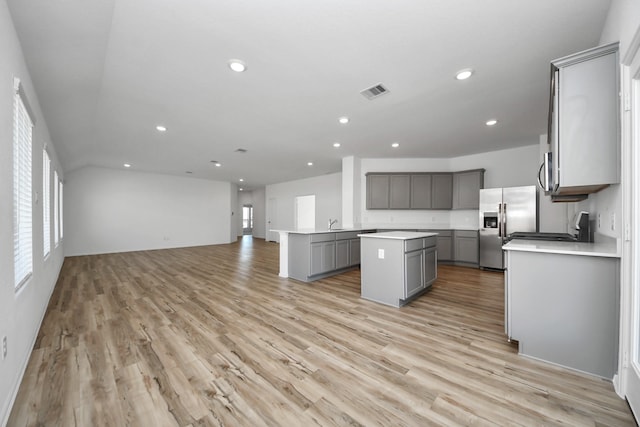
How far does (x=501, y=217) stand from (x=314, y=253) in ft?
12.6

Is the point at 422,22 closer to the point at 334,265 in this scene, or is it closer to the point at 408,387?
the point at 408,387

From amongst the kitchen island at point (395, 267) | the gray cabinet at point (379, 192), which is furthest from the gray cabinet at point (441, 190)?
the kitchen island at point (395, 267)

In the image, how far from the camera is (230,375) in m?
1.81

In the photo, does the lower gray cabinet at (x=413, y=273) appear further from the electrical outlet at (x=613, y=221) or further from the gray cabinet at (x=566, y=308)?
the electrical outlet at (x=613, y=221)

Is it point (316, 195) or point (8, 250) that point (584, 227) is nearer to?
point (8, 250)

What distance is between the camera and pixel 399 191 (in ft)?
20.3

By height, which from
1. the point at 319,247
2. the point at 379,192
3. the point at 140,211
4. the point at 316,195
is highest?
the point at 316,195

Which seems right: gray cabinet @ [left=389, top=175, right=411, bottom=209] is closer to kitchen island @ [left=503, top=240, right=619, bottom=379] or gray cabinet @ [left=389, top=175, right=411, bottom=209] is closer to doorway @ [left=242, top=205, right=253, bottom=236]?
kitchen island @ [left=503, top=240, right=619, bottom=379]

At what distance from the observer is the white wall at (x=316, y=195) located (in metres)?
8.60

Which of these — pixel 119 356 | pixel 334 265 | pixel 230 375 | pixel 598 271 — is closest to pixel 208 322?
pixel 119 356

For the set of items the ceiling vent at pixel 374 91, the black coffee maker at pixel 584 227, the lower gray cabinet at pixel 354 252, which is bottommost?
the lower gray cabinet at pixel 354 252

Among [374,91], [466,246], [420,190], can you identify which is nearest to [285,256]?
[374,91]

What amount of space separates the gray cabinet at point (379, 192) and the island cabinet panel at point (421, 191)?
64 cm

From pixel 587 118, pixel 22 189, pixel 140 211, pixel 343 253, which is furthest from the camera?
pixel 140 211
